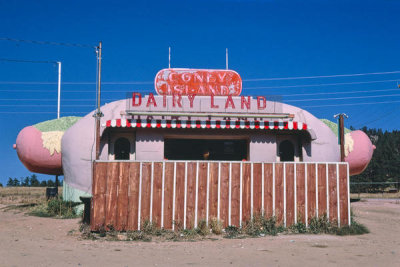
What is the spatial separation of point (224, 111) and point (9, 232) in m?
8.98

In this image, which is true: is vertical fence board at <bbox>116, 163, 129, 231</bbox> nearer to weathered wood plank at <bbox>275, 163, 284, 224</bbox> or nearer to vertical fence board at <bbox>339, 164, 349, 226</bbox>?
weathered wood plank at <bbox>275, 163, 284, 224</bbox>

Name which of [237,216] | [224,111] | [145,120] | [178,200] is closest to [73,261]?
[178,200]

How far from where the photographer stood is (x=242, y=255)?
8.59m

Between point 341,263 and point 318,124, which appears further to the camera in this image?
point 318,124

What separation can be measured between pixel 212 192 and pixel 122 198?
2.44 m

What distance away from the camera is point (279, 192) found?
1167 cm

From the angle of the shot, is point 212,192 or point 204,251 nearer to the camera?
point 204,251

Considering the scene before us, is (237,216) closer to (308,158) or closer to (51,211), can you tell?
(308,158)

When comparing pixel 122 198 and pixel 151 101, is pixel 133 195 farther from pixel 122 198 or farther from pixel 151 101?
pixel 151 101

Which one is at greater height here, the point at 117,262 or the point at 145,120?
the point at 145,120

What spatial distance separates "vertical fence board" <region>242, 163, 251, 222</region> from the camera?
11477 mm

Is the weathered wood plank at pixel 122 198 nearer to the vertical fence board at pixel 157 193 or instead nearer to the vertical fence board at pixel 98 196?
the vertical fence board at pixel 98 196

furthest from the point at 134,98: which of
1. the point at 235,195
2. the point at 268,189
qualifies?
the point at 268,189

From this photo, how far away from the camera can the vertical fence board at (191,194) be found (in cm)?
1128
